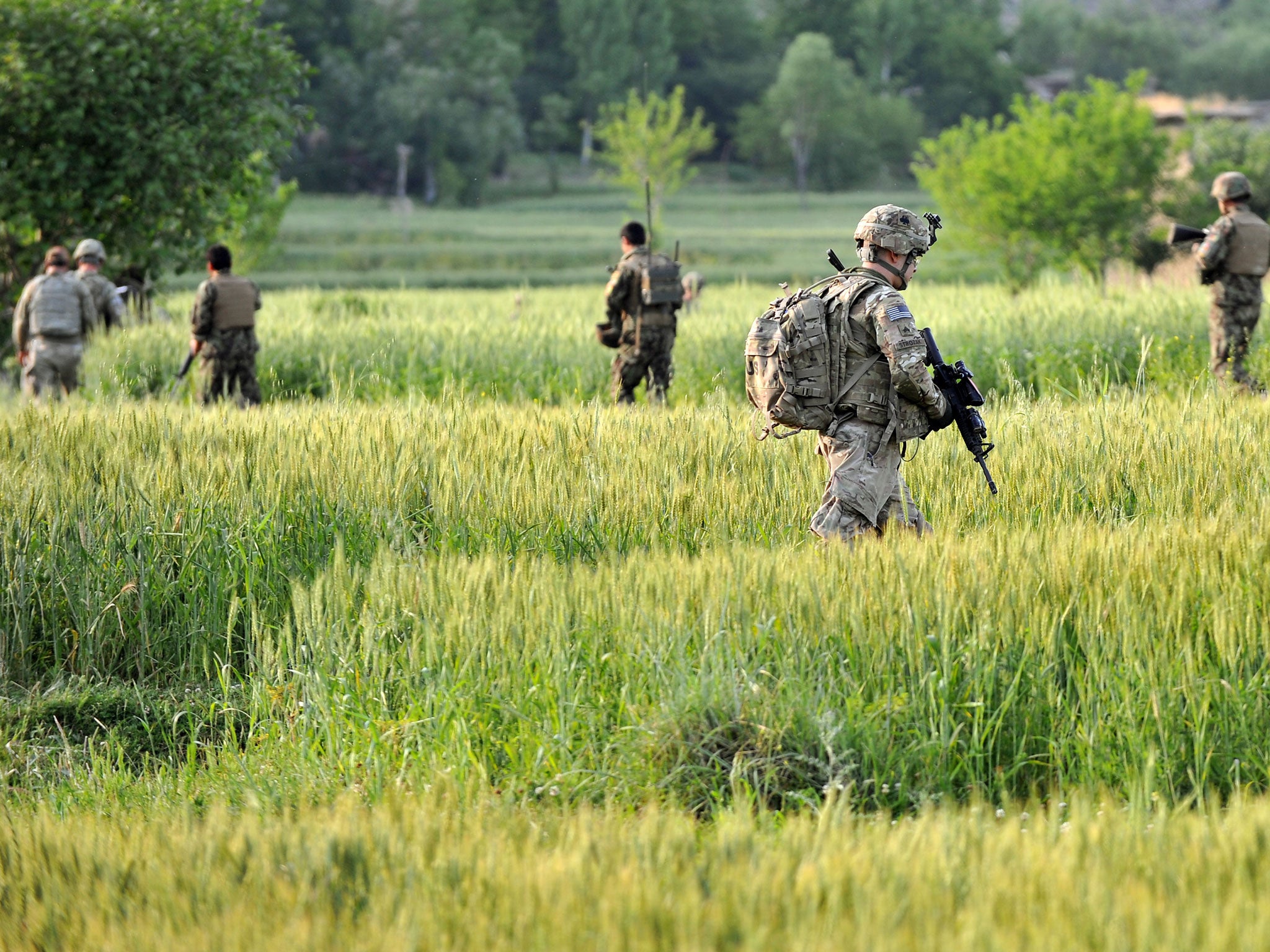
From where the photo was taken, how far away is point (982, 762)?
14.0ft

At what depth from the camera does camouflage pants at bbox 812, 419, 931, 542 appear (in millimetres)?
5539

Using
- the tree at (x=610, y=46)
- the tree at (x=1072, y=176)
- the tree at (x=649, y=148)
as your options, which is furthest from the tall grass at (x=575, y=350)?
→ the tree at (x=610, y=46)

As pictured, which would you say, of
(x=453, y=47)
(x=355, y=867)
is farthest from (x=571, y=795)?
(x=453, y=47)

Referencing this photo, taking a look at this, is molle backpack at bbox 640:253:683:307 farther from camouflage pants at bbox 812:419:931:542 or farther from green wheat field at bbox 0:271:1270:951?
camouflage pants at bbox 812:419:931:542

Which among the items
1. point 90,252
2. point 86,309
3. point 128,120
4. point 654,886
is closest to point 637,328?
point 86,309

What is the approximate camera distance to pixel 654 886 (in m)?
2.83

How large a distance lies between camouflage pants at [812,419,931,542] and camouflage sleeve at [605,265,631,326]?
19.9ft

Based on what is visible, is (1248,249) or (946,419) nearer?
(946,419)

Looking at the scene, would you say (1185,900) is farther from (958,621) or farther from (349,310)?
(349,310)

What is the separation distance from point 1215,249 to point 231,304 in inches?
320

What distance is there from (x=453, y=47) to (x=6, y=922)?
92.1 metres

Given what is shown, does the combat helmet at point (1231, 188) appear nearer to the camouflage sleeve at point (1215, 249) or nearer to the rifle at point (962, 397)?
the camouflage sleeve at point (1215, 249)

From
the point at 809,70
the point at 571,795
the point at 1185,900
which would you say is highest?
the point at 809,70

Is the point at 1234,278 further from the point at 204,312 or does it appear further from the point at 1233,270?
the point at 204,312
